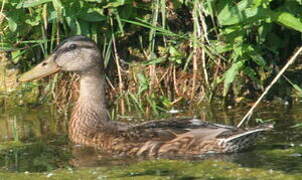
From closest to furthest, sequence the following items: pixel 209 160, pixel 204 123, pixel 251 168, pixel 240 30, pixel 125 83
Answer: pixel 251 168 < pixel 209 160 < pixel 204 123 < pixel 240 30 < pixel 125 83

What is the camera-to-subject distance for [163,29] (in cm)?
877

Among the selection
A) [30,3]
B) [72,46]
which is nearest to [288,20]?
[72,46]

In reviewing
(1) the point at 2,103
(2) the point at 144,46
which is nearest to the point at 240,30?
(2) the point at 144,46

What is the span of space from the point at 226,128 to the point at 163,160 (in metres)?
0.63

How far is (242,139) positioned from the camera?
24.7ft

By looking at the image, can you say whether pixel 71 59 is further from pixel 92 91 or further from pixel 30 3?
pixel 30 3

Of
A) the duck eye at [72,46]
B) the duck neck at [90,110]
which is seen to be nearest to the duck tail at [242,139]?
the duck neck at [90,110]

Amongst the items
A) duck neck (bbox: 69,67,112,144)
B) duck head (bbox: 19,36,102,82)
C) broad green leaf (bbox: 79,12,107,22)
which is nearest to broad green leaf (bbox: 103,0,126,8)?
broad green leaf (bbox: 79,12,107,22)

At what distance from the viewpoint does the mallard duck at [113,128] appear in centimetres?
767

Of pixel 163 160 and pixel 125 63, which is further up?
pixel 125 63

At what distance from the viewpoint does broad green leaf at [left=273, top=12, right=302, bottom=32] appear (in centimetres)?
Result: 775

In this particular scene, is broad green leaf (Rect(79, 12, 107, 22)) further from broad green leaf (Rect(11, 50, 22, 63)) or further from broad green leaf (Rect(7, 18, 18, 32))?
broad green leaf (Rect(11, 50, 22, 63))

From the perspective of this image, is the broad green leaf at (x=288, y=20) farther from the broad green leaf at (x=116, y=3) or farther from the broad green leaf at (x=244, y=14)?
the broad green leaf at (x=116, y=3)

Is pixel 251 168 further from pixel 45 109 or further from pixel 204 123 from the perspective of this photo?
pixel 45 109
